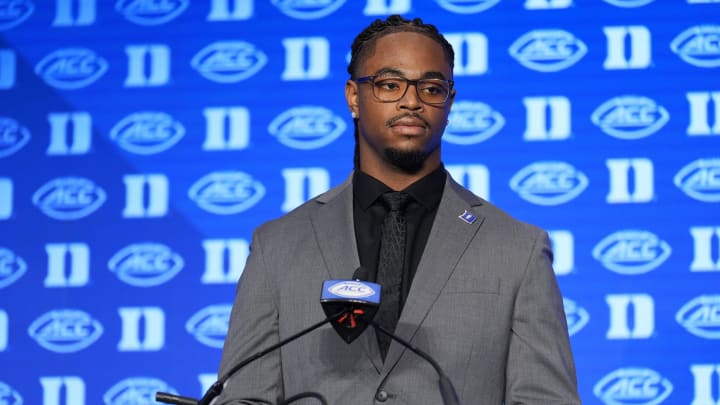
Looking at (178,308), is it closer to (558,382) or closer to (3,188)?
(3,188)

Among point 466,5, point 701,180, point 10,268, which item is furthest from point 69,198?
point 701,180

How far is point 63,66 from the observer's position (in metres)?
3.73

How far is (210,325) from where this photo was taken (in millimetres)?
3475

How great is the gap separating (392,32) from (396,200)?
1.10ft

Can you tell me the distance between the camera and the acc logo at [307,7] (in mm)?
3590

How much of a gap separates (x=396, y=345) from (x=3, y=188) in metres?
2.40

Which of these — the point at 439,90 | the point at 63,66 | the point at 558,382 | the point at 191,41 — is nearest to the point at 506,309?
the point at 558,382

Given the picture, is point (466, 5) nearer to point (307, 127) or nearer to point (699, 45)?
point (307, 127)

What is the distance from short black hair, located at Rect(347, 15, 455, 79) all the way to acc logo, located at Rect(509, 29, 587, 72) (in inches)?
58.2

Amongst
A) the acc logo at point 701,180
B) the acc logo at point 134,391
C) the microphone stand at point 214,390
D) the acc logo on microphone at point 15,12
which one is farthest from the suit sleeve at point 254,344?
the acc logo on microphone at point 15,12

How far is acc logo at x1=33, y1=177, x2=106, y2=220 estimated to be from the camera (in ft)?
11.9

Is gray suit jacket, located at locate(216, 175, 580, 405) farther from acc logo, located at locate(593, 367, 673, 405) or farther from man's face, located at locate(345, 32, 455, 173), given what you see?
acc logo, located at locate(593, 367, 673, 405)

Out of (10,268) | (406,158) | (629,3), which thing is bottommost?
(10,268)

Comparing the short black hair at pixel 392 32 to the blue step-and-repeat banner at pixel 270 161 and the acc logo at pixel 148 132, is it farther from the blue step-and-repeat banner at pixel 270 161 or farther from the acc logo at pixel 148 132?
the acc logo at pixel 148 132
